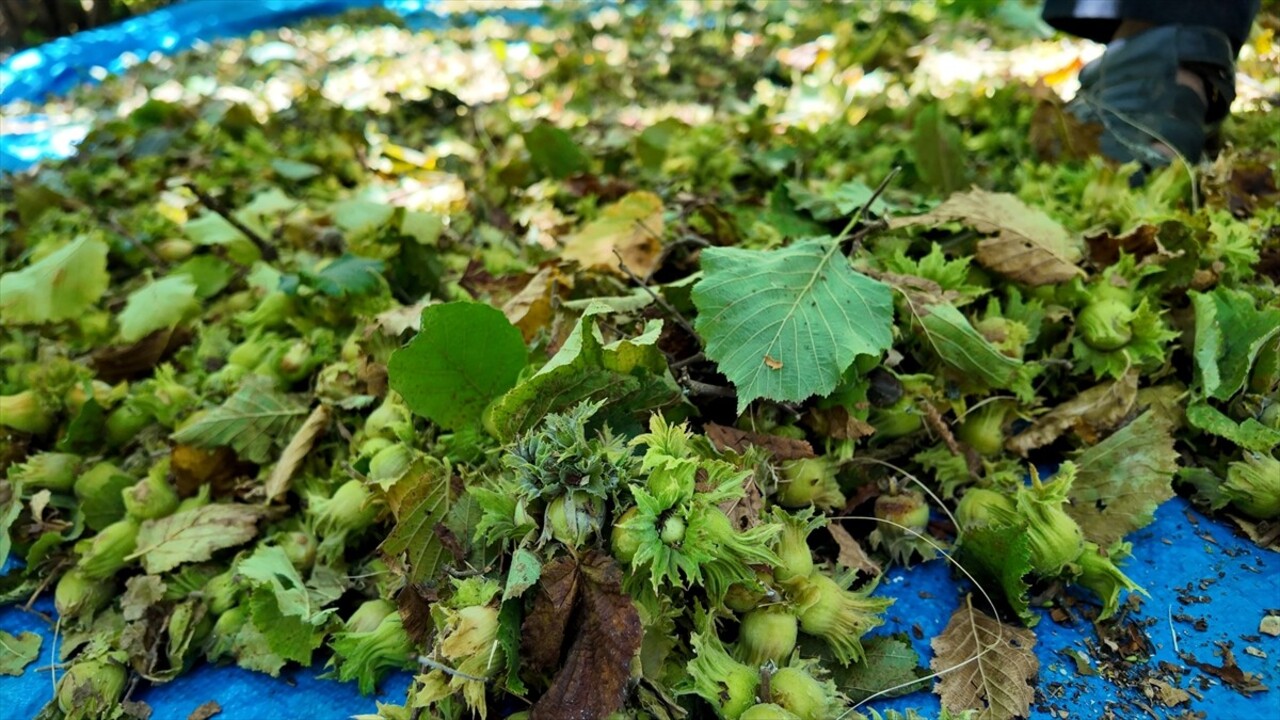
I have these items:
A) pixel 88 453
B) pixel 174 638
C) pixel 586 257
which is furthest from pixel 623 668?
pixel 88 453

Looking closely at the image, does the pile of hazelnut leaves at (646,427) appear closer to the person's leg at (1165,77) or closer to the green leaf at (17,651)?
the green leaf at (17,651)

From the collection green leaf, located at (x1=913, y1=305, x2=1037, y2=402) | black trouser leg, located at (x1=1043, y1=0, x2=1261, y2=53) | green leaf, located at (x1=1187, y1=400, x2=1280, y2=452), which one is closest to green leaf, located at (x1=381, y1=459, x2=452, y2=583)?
green leaf, located at (x1=913, y1=305, x2=1037, y2=402)

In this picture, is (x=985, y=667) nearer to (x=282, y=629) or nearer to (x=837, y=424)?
(x=837, y=424)

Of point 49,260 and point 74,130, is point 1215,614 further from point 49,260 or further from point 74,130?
point 74,130

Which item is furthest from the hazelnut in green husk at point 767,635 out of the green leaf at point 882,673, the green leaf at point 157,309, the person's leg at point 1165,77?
the person's leg at point 1165,77

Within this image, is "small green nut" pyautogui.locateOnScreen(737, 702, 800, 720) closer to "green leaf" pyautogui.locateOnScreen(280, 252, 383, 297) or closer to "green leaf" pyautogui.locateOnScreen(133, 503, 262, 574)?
"green leaf" pyautogui.locateOnScreen(133, 503, 262, 574)

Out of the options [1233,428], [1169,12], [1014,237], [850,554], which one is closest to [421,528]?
[850,554]
